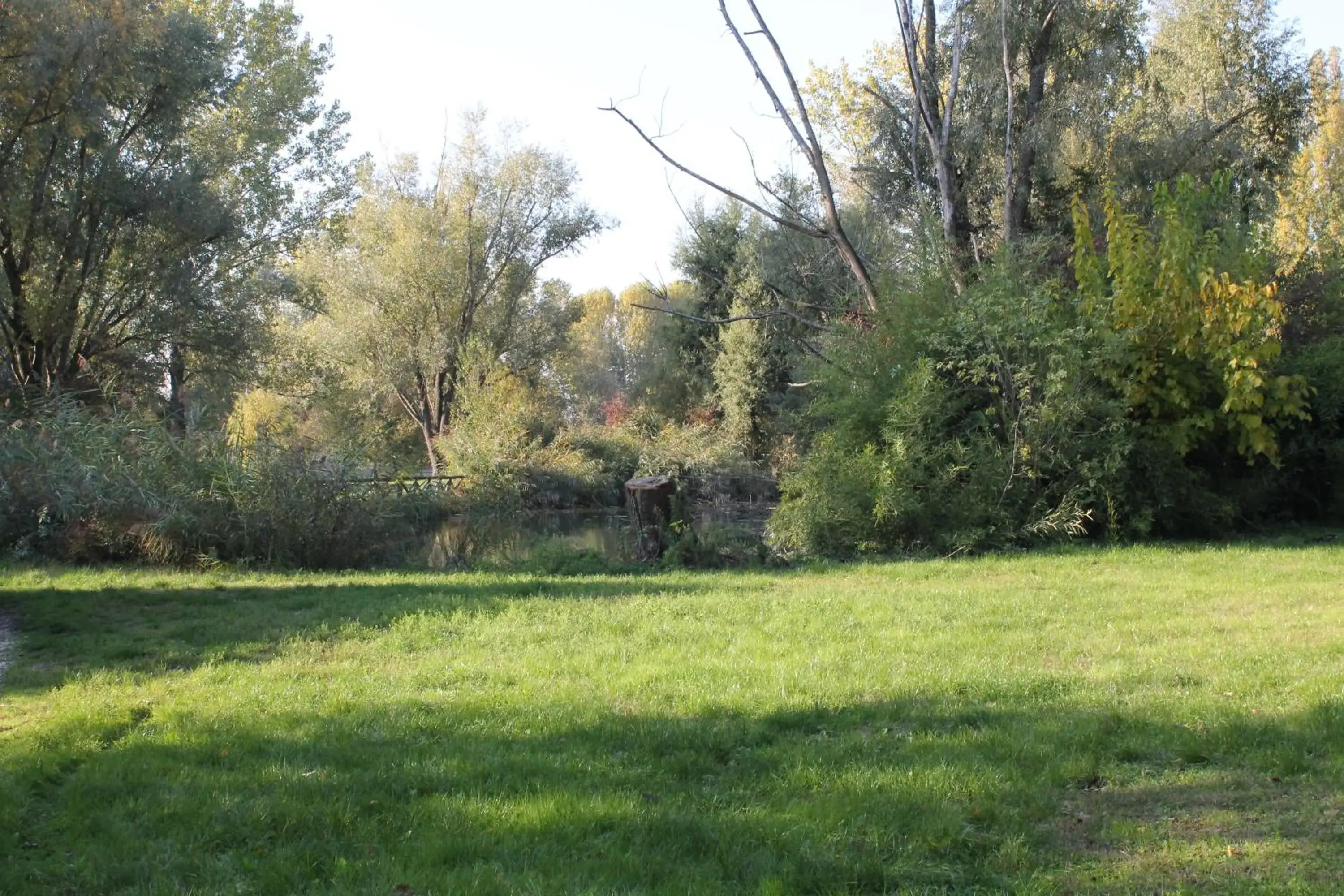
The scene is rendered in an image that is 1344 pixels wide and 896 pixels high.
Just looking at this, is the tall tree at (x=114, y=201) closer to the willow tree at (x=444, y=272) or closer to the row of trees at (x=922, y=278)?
the row of trees at (x=922, y=278)

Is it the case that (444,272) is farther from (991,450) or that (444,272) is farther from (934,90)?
(991,450)

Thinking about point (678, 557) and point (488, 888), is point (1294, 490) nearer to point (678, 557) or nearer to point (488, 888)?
point (678, 557)

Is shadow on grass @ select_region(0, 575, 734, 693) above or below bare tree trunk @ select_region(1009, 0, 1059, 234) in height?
below

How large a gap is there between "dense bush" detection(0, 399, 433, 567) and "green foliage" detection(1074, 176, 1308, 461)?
11.7 metres

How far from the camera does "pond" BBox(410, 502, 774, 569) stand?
15320 mm

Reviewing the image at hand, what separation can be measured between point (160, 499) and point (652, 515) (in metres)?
7.03

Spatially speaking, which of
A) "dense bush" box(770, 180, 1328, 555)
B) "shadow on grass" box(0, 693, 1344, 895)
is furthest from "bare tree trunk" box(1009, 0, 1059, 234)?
"shadow on grass" box(0, 693, 1344, 895)

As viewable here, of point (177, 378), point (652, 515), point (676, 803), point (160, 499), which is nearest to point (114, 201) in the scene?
point (177, 378)

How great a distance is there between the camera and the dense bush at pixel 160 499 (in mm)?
14117

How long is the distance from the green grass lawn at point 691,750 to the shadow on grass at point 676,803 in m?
0.02

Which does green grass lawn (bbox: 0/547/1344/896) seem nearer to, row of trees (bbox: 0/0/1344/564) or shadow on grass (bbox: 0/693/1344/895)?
shadow on grass (bbox: 0/693/1344/895)

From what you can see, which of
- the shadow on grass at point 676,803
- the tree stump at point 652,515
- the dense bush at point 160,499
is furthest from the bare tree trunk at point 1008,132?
the shadow on grass at point 676,803

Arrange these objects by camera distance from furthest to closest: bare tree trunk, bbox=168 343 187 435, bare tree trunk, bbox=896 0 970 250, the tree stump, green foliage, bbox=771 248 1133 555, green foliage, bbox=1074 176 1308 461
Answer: bare tree trunk, bbox=168 343 187 435, bare tree trunk, bbox=896 0 970 250, the tree stump, green foliage, bbox=771 248 1133 555, green foliage, bbox=1074 176 1308 461

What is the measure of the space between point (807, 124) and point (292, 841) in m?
14.2
